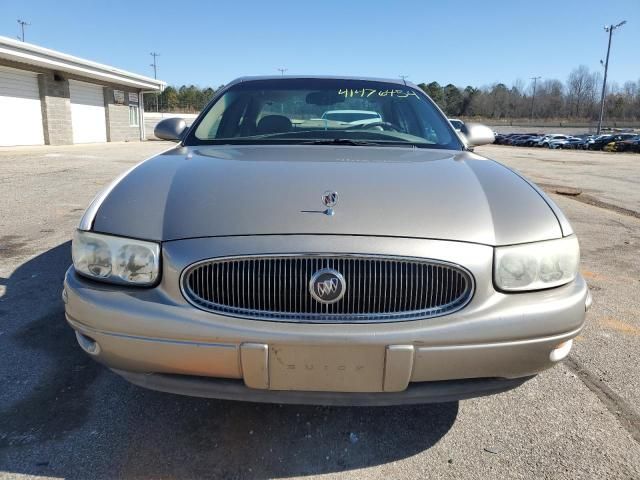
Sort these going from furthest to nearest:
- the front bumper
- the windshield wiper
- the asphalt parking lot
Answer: the windshield wiper, the asphalt parking lot, the front bumper

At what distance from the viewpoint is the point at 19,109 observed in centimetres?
1950

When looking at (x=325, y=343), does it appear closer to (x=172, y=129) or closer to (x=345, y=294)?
(x=345, y=294)

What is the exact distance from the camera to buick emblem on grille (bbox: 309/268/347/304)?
1670 mm

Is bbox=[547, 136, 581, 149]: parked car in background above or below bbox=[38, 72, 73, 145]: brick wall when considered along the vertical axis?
below

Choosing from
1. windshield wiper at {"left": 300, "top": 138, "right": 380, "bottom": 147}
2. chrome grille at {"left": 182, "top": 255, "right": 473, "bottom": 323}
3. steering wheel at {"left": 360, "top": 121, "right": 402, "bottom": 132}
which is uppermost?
steering wheel at {"left": 360, "top": 121, "right": 402, "bottom": 132}

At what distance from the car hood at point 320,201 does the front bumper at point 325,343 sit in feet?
0.27

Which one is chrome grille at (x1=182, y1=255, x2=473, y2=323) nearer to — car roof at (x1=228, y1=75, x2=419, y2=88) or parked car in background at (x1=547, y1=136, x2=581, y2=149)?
car roof at (x1=228, y1=75, x2=419, y2=88)

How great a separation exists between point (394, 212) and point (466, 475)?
102 centimetres

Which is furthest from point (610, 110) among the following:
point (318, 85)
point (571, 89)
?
point (318, 85)

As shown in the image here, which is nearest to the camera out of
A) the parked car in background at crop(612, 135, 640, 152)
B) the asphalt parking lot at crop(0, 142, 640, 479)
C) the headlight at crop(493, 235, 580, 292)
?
the headlight at crop(493, 235, 580, 292)

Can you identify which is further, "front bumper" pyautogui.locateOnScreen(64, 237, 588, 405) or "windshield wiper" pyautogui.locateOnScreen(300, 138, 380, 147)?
"windshield wiper" pyautogui.locateOnScreen(300, 138, 380, 147)

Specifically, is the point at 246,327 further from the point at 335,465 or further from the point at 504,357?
the point at 504,357

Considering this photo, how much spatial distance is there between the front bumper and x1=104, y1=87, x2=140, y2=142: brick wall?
28.4 meters

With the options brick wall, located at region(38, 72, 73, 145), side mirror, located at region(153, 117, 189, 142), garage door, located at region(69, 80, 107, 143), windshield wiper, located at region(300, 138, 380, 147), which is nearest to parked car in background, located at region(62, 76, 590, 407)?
windshield wiper, located at region(300, 138, 380, 147)
